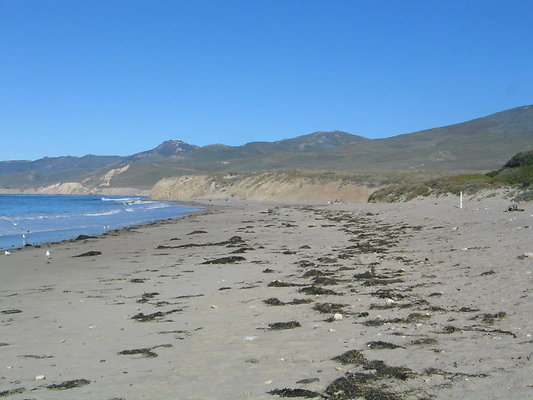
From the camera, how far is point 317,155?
7731 inches

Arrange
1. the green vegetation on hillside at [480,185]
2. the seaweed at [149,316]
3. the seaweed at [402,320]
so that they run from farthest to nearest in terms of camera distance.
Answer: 1. the green vegetation on hillside at [480,185]
2. the seaweed at [149,316]
3. the seaweed at [402,320]

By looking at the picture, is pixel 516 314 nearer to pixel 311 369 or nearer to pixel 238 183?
pixel 311 369

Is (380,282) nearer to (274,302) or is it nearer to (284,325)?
(274,302)

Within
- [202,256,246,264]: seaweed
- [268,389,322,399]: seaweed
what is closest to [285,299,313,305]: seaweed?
[268,389,322,399]: seaweed

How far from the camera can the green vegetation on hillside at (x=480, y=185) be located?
33.8 m

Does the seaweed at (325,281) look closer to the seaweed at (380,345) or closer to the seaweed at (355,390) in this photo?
the seaweed at (380,345)

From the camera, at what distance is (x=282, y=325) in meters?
7.16

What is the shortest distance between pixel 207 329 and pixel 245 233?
17.0 m

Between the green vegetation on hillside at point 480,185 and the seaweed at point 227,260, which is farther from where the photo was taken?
the green vegetation on hillside at point 480,185

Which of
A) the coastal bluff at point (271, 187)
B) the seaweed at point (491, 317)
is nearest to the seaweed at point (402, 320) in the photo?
the seaweed at point (491, 317)

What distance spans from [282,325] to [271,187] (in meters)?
77.3

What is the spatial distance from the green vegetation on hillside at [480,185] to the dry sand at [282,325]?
17868 mm

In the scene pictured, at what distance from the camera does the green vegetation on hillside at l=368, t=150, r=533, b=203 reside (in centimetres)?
3378

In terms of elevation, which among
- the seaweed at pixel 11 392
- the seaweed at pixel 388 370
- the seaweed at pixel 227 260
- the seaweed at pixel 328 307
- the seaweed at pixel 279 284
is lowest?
the seaweed at pixel 227 260
